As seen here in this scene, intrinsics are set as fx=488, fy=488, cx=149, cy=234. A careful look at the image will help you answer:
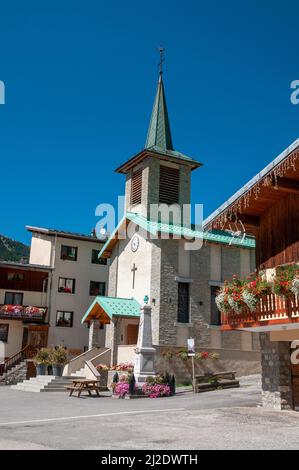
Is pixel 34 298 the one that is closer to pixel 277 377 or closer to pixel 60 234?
pixel 60 234

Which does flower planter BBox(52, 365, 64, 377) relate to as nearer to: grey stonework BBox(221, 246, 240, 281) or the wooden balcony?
grey stonework BBox(221, 246, 240, 281)

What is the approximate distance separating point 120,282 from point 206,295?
5673 millimetres

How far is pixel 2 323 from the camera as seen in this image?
35.8 meters

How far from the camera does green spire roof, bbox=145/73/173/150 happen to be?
3459cm

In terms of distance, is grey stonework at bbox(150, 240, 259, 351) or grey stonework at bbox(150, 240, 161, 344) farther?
grey stonework at bbox(150, 240, 259, 351)

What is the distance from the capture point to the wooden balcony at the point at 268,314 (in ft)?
40.6

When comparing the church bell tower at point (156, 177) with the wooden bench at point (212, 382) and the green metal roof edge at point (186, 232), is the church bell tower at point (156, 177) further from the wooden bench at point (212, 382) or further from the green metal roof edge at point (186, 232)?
the wooden bench at point (212, 382)

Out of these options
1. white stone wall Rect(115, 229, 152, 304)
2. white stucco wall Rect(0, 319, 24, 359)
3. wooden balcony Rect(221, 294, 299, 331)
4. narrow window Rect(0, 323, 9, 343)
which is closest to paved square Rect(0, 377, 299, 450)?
wooden balcony Rect(221, 294, 299, 331)

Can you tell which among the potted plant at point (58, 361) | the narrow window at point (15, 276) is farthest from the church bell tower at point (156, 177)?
the narrow window at point (15, 276)

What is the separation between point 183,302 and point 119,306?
352 centimetres

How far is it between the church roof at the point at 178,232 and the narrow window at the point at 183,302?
2.71m

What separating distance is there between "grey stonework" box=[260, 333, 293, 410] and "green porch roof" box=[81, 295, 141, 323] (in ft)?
40.0

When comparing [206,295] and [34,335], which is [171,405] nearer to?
[206,295]
